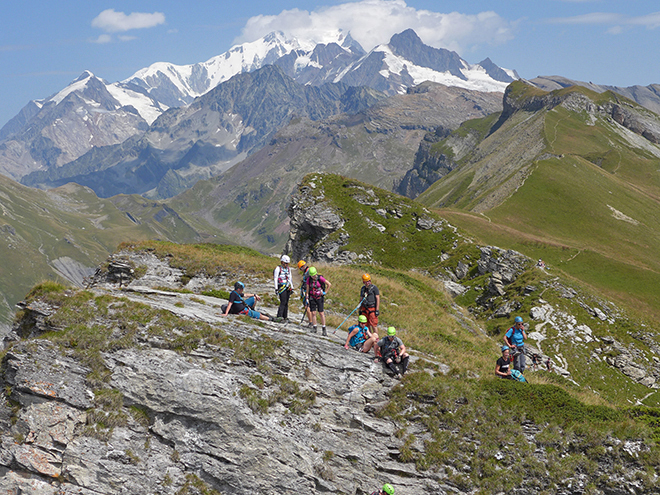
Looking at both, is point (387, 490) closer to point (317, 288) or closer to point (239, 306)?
point (317, 288)

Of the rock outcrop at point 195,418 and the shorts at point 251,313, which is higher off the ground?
the shorts at point 251,313

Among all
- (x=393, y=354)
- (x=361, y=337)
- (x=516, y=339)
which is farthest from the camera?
(x=516, y=339)

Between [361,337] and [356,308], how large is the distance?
1.53 metres

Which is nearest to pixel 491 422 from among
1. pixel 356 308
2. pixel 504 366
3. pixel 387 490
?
pixel 504 366

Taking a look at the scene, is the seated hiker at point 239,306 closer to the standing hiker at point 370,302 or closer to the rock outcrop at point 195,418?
the rock outcrop at point 195,418

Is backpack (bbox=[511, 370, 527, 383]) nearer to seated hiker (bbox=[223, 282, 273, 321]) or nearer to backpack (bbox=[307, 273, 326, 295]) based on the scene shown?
backpack (bbox=[307, 273, 326, 295])

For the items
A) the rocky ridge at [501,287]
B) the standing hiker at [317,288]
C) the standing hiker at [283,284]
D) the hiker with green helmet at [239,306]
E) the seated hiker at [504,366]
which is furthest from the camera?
the rocky ridge at [501,287]

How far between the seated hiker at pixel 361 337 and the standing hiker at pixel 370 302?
2.32ft

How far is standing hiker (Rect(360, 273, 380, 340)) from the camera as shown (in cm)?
2205

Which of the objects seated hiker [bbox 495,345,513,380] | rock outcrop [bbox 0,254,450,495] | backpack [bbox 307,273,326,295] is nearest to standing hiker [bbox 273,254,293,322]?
backpack [bbox 307,273,326,295]

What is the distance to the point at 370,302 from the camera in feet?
72.7

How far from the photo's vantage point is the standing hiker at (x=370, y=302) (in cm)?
2205

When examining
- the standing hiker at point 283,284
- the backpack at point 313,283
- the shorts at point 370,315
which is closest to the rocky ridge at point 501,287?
the shorts at point 370,315

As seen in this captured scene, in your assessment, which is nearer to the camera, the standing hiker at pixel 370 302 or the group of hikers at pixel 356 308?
the group of hikers at pixel 356 308
